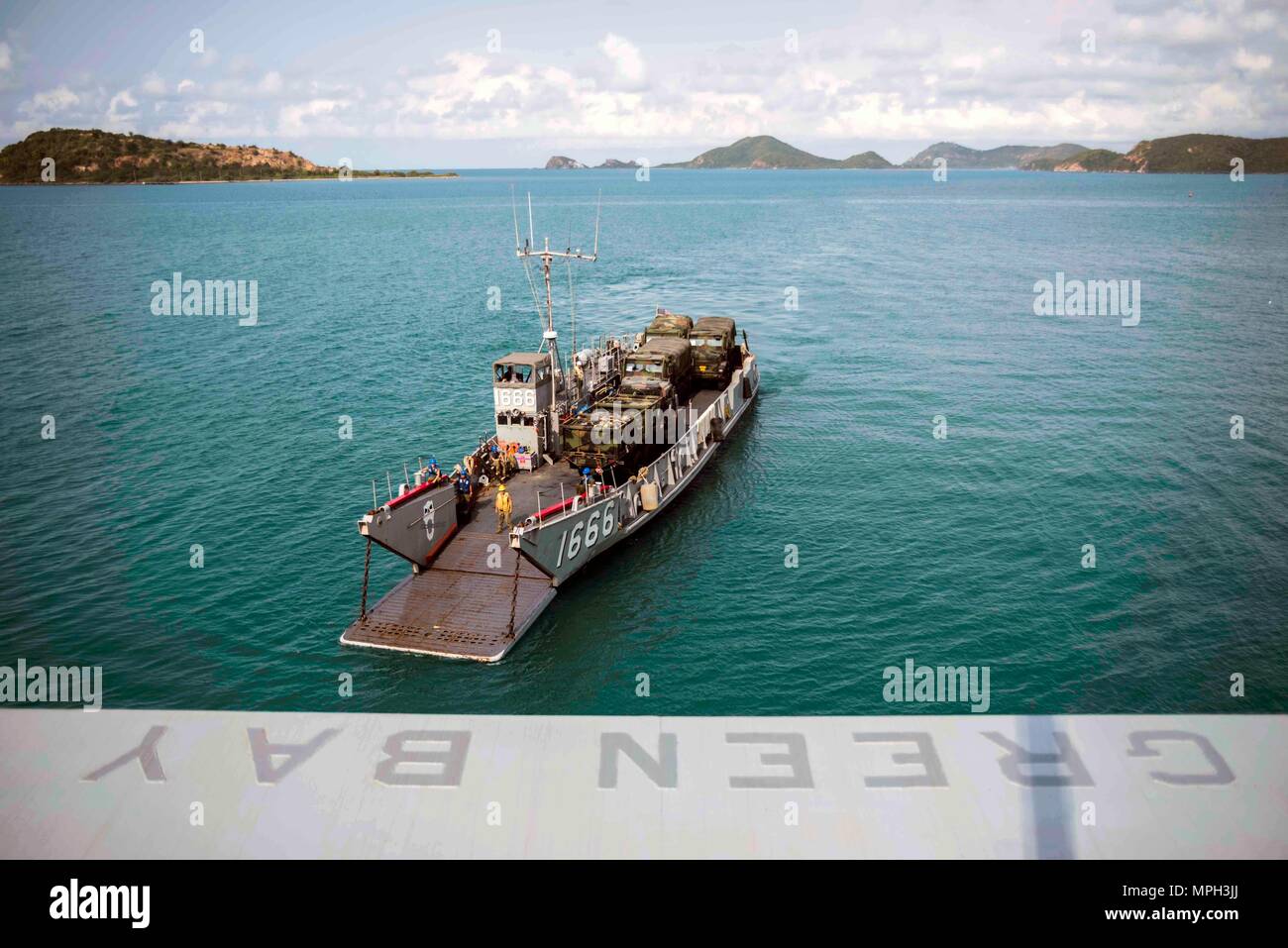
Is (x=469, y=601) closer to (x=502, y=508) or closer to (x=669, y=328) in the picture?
(x=502, y=508)

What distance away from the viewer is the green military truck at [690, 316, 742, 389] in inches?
2303

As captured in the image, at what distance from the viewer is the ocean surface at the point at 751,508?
3130 cm

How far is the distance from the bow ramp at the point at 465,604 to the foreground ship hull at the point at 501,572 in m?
0.04

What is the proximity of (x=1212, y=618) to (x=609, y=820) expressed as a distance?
29567 mm

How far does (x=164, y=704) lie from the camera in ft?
96.2

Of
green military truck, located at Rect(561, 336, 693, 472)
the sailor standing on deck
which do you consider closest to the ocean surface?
the sailor standing on deck

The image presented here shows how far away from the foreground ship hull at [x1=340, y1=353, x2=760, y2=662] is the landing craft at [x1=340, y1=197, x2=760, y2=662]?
0.22ft

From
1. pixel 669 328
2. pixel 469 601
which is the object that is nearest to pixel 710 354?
pixel 669 328

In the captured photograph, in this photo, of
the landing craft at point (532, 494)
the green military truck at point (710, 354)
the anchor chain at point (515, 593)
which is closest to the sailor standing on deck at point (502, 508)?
the landing craft at point (532, 494)

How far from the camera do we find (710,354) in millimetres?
58812

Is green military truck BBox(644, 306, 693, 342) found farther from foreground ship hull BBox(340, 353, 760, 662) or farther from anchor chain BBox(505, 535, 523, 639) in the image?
anchor chain BBox(505, 535, 523, 639)

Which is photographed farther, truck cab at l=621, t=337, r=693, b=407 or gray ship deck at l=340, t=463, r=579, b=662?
truck cab at l=621, t=337, r=693, b=407

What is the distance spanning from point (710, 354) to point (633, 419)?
1753 centimetres
